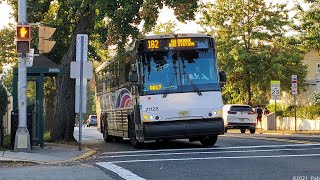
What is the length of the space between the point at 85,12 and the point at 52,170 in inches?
420

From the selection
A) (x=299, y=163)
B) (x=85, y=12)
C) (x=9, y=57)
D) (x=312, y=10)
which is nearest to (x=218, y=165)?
(x=299, y=163)

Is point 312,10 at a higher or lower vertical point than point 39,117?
higher

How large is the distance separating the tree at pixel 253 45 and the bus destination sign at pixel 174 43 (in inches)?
928

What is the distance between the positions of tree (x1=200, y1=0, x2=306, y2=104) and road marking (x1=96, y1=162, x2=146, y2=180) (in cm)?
2906

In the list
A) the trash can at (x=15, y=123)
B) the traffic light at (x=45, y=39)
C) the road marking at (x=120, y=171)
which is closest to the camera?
the road marking at (x=120, y=171)

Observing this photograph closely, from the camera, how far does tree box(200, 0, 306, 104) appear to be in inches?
1635

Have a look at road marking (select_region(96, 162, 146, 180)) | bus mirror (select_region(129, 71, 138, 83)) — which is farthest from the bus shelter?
road marking (select_region(96, 162, 146, 180))

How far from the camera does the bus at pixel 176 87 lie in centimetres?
1727

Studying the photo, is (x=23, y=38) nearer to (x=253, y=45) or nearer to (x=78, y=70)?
(x=78, y=70)

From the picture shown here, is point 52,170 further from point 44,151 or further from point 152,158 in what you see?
point 44,151

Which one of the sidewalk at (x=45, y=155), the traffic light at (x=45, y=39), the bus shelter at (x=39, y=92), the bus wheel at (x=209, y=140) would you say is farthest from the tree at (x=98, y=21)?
the sidewalk at (x=45, y=155)

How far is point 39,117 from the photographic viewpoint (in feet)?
58.9

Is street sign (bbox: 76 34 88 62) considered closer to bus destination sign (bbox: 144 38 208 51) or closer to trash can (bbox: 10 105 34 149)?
bus destination sign (bbox: 144 38 208 51)

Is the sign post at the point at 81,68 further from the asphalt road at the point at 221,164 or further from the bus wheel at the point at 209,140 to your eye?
the bus wheel at the point at 209,140
